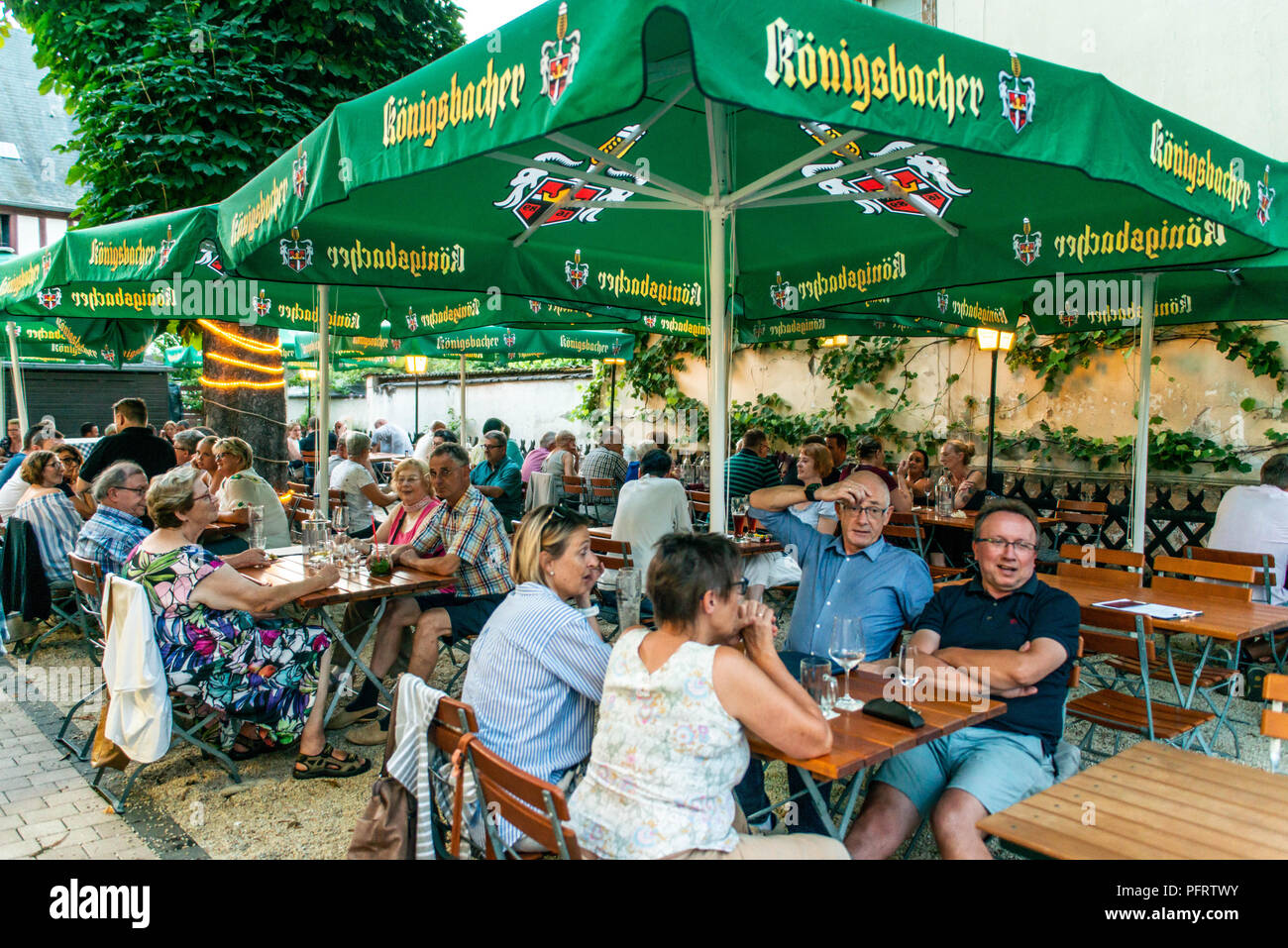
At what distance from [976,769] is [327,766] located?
9.50 ft

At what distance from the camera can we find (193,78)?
8195mm

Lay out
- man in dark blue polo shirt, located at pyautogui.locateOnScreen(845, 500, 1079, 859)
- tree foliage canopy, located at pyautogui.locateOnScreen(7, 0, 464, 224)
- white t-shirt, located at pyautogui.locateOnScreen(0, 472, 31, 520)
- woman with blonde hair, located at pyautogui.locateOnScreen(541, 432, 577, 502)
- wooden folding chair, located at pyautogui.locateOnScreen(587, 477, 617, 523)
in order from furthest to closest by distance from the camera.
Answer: woman with blonde hair, located at pyautogui.locateOnScreen(541, 432, 577, 502)
wooden folding chair, located at pyautogui.locateOnScreen(587, 477, 617, 523)
tree foliage canopy, located at pyautogui.locateOnScreen(7, 0, 464, 224)
white t-shirt, located at pyautogui.locateOnScreen(0, 472, 31, 520)
man in dark blue polo shirt, located at pyautogui.locateOnScreen(845, 500, 1079, 859)

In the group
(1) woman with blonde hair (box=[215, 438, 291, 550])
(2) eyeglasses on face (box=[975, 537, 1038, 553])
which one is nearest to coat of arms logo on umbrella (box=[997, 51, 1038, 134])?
(2) eyeglasses on face (box=[975, 537, 1038, 553])

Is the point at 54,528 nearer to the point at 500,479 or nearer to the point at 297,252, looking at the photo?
the point at 297,252

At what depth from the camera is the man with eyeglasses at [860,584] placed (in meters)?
3.27

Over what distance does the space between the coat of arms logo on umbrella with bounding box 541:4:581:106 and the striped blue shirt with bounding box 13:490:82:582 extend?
5.35 metres

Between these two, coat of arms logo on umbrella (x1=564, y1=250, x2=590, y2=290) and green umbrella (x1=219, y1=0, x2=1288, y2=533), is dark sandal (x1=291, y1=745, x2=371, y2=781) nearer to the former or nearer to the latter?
green umbrella (x1=219, y1=0, x2=1288, y2=533)

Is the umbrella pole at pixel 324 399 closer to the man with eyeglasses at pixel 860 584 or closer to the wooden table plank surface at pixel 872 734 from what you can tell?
the man with eyeglasses at pixel 860 584

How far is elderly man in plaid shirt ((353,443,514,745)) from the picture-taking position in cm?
450

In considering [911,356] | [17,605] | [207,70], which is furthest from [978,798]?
[911,356]

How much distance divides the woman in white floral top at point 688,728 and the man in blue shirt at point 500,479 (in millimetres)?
5828

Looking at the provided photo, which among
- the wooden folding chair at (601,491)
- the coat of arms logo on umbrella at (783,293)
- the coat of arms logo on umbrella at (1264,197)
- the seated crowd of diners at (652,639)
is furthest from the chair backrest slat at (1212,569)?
the wooden folding chair at (601,491)

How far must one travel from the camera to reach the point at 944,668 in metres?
2.77

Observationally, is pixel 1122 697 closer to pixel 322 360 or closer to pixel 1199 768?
pixel 1199 768
